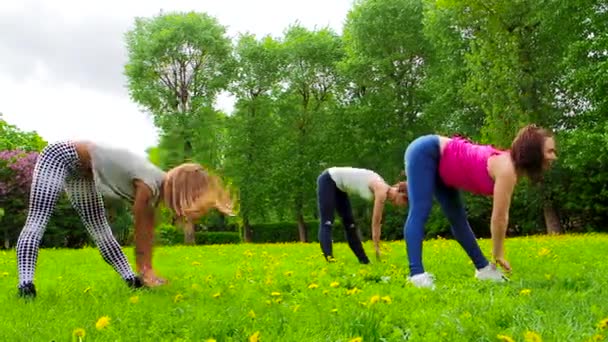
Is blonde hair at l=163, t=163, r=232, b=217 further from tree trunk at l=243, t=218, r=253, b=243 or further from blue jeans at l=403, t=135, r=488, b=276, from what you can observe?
tree trunk at l=243, t=218, r=253, b=243

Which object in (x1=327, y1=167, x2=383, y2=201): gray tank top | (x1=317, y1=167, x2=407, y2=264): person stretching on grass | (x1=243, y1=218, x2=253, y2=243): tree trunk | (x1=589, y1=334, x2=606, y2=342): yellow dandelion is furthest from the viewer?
(x1=243, y1=218, x2=253, y2=243): tree trunk

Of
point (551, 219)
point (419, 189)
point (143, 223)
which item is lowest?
point (551, 219)

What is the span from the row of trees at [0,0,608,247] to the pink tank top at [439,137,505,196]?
1856 cm

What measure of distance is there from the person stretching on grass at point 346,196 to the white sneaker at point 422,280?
3.00 metres

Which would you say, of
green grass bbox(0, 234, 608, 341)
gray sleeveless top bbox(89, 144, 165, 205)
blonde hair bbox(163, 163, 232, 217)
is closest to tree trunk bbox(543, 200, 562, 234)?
green grass bbox(0, 234, 608, 341)

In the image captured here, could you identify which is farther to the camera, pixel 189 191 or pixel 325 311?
pixel 189 191

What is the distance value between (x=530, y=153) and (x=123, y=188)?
3.78 metres

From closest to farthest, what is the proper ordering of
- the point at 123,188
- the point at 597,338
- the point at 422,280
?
the point at 597,338 < the point at 123,188 < the point at 422,280

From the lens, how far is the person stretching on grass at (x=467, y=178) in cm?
614

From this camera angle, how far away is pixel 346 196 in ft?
34.4

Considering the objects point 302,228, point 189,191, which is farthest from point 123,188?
point 302,228

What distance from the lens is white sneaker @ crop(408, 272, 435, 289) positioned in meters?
6.16

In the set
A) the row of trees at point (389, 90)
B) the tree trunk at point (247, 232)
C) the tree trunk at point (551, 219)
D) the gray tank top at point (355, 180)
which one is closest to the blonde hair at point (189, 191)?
the gray tank top at point (355, 180)

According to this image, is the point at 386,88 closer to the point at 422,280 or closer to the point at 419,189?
the point at 419,189
